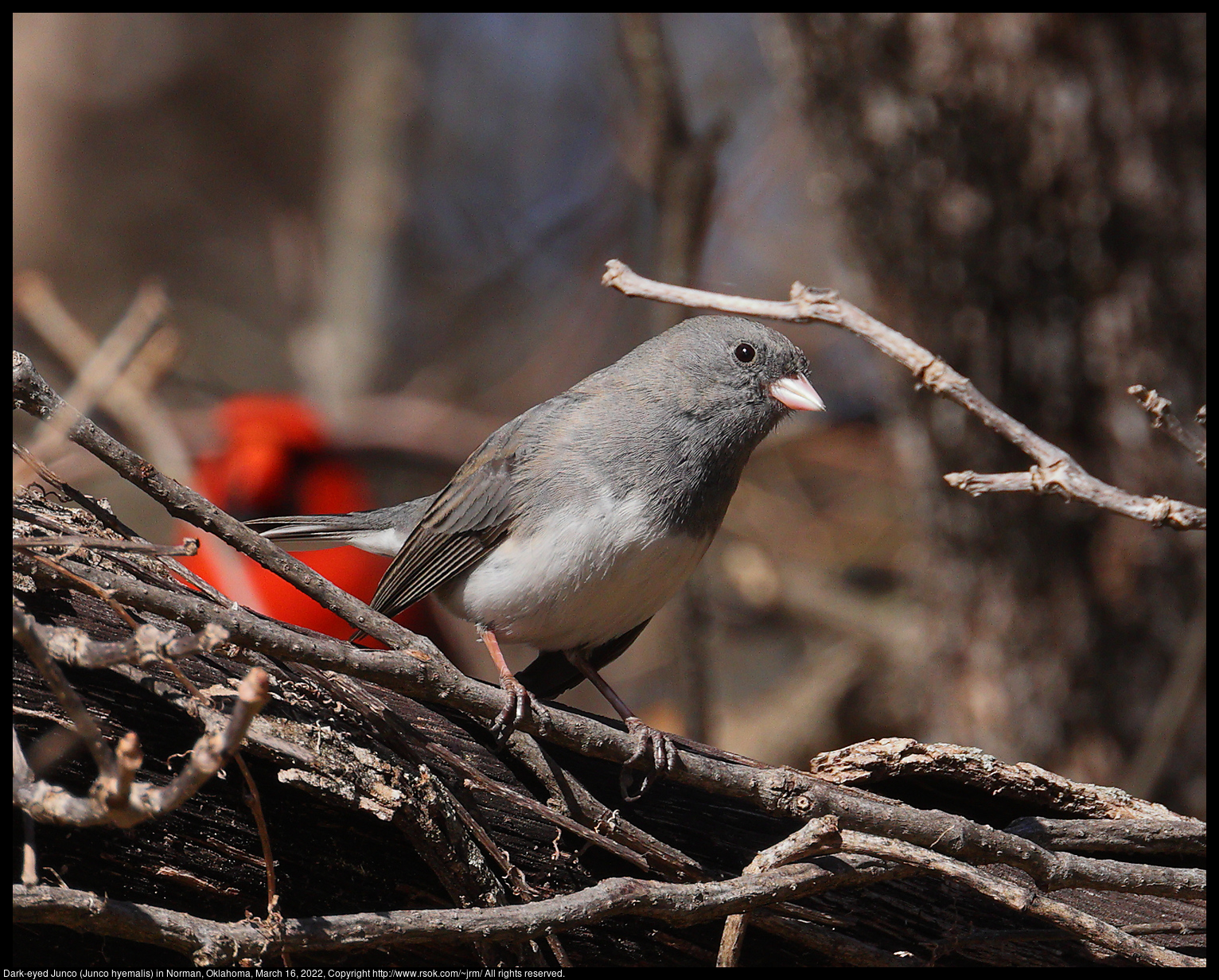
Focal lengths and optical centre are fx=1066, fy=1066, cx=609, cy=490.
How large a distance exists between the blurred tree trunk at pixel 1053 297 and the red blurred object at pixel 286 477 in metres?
2.26

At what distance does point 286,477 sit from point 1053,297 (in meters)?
3.30

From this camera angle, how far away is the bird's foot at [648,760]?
163cm

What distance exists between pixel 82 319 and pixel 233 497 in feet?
8.26

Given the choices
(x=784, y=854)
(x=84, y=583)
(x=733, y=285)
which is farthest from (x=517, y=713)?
(x=733, y=285)

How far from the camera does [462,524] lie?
228 centimetres

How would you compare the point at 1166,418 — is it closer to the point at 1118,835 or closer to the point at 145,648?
the point at 1118,835

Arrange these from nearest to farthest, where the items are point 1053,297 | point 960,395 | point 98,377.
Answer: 1. point 960,395
2. point 98,377
3. point 1053,297

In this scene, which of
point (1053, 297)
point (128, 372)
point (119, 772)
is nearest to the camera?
point (119, 772)

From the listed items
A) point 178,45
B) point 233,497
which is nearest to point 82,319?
point 178,45

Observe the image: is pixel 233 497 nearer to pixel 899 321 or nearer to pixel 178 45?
pixel 899 321

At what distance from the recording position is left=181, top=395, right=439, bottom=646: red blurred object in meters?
4.51

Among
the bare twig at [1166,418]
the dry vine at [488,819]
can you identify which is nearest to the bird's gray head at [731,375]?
the dry vine at [488,819]

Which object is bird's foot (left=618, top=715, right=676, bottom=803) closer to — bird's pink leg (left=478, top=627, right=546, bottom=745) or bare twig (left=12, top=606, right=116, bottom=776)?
bird's pink leg (left=478, top=627, right=546, bottom=745)

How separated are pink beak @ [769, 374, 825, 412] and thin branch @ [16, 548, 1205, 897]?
88 cm
